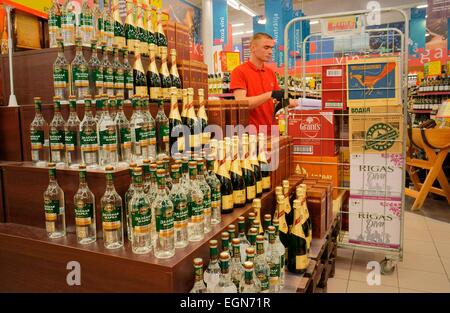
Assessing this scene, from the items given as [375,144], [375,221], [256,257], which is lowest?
[375,221]

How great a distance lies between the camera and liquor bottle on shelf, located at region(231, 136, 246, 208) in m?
1.95

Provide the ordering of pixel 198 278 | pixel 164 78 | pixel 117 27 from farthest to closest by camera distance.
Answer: pixel 164 78 < pixel 117 27 < pixel 198 278

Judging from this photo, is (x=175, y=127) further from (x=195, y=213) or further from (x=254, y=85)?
(x=254, y=85)

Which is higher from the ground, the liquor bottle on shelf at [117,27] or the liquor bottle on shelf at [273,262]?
the liquor bottle on shelf at [117,27]

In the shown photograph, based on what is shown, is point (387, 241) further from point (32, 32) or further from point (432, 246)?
point (32, 32)

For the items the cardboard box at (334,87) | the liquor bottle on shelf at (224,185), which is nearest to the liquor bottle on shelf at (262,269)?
the liquor bottle on shelf at (224,185)

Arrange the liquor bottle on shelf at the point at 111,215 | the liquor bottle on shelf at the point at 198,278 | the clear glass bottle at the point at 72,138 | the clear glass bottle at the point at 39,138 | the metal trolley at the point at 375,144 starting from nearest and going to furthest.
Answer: the liquor bottle on shelf at the point at 198,278 < the liquor bottle on shelf at the point at 111,215 < the clear glass bottle at the point at 72,138 < the clear glass bottle at the point at 39,138 < the metal trolley at the point at 375,144

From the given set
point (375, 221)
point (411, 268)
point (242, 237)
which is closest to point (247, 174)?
point (242, 237)

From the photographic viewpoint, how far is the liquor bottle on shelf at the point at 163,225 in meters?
1.37

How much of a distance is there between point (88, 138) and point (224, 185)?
28.0 inches

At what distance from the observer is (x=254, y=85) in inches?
143

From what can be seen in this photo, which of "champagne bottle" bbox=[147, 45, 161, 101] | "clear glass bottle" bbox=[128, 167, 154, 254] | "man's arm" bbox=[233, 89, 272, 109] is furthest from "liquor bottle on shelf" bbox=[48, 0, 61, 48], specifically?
"man's arm" bbox=[233, 89, 272, 109]

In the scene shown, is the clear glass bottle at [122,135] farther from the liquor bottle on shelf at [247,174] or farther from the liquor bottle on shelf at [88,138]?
the liquor bottle on shelf at [247,174]

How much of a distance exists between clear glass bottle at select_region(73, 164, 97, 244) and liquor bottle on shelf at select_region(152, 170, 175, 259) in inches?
13.0
